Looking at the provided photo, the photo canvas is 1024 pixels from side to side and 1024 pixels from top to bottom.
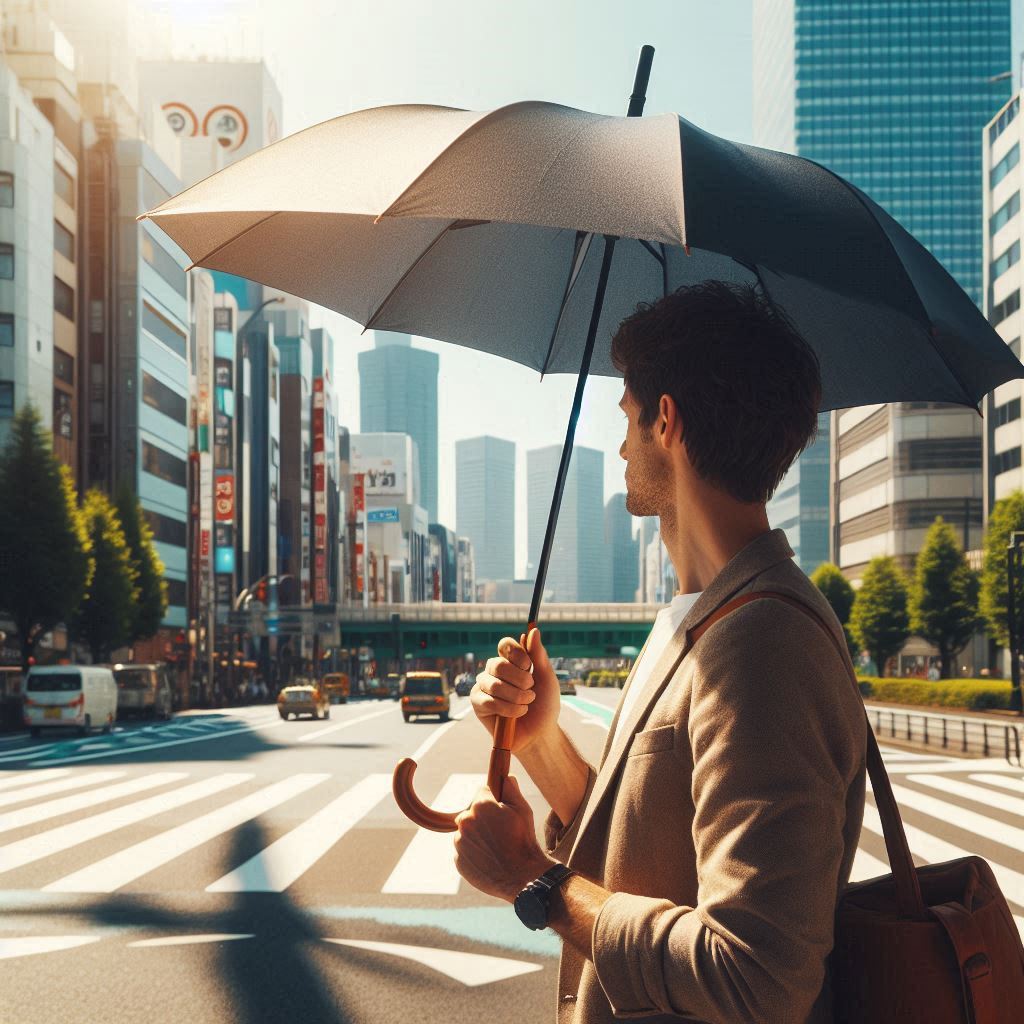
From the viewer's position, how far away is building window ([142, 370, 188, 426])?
6650 cm

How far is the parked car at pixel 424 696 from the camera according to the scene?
1670 inches

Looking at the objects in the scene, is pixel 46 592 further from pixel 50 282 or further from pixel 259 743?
pixel 50 282

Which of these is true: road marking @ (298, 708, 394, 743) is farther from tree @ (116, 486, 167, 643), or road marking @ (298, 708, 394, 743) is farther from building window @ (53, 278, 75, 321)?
building window @ (53, 278, 75, 321)

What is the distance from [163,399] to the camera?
69750mm

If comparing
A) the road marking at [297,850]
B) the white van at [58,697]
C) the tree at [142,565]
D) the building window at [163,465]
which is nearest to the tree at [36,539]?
the white van at [58,697]

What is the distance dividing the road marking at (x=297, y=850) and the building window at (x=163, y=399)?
54.1 m

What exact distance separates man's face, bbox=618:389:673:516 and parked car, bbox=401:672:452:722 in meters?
40.7

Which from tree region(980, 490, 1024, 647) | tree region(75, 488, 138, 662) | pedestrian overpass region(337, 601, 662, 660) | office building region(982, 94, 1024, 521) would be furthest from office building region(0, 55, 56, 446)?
office building region(982, 94, 1024, 521)

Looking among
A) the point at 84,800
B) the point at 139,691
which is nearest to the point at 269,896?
the point at 84,800

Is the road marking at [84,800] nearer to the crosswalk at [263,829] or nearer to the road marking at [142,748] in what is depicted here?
the crosswalk at [263,829]

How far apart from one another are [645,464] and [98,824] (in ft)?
39.3

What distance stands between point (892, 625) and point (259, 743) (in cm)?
4883

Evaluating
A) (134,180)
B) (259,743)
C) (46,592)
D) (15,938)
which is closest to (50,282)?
(134,180)

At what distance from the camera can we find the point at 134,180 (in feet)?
215
